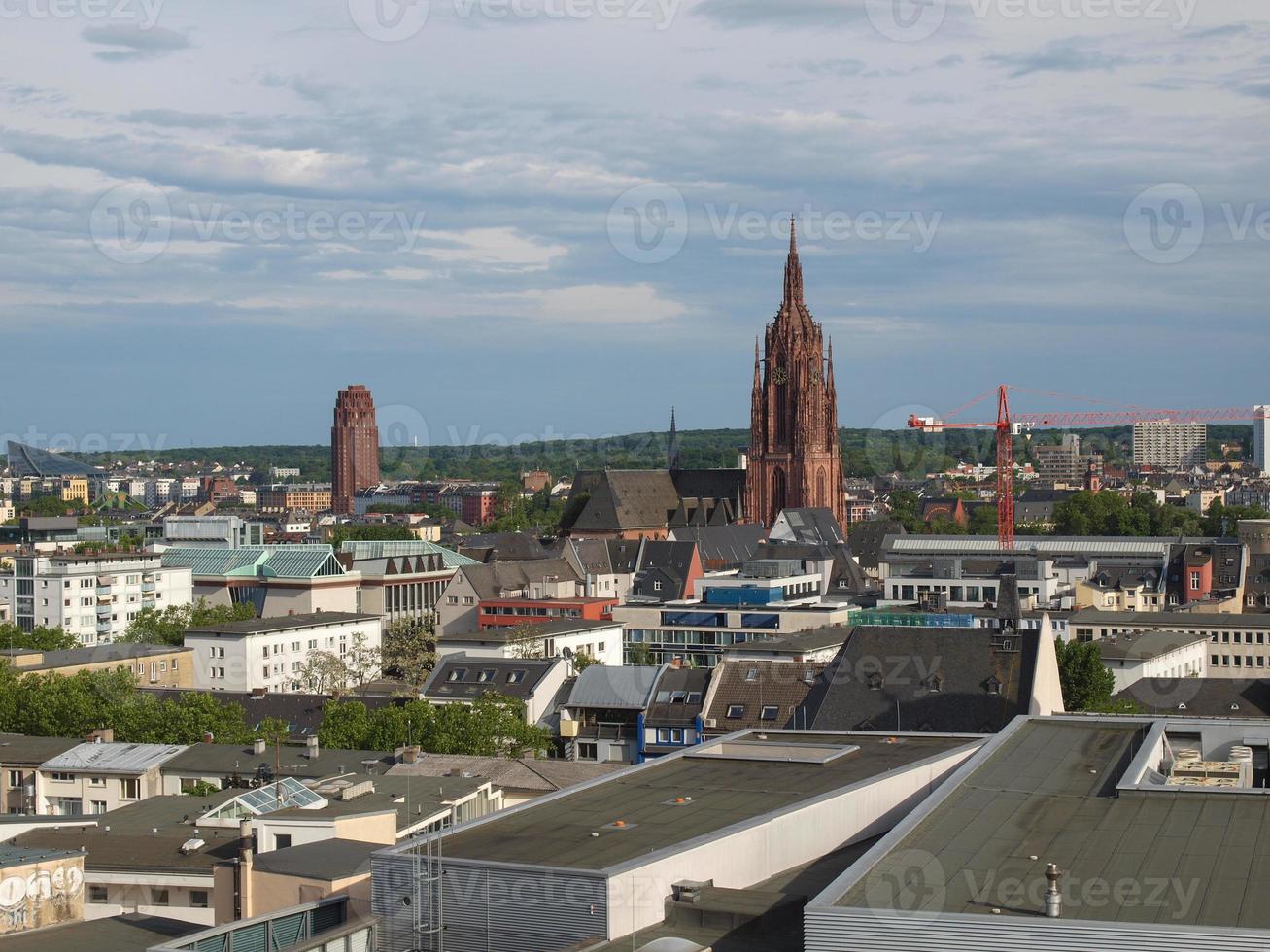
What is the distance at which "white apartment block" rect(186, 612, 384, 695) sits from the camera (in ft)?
270

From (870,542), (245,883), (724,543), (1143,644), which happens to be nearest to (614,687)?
(1143,644)

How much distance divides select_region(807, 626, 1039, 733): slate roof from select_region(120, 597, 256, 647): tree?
145 ft

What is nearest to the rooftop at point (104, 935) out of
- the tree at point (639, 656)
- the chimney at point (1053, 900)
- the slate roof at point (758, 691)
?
the chimney at point (1053, 900)

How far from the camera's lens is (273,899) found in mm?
25828

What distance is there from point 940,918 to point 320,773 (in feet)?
95.1

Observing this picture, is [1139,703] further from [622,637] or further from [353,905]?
[353,905]

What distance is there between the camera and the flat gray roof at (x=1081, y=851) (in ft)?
64.0

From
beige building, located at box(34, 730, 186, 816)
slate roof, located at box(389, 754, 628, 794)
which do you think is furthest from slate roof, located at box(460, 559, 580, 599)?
slate roof, located at box(389, 754, 628, 794)

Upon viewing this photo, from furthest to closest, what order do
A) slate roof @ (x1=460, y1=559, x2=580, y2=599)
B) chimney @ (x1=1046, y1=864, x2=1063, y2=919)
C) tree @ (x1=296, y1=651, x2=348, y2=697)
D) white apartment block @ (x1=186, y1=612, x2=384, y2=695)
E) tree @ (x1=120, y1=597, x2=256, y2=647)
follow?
slate roof @ (x1=460, y1=559, x2=580, y2=599), tree @ (x1=120, y1=597, x2=256, y2=647), white apartment block @ (x1=186, y1=612, x2=384, y2=695), tree @ (x1=296, y1=651, x2=348, y2=697), chimney @ (x1=1046, y1=864, x2=1063, y2=919)

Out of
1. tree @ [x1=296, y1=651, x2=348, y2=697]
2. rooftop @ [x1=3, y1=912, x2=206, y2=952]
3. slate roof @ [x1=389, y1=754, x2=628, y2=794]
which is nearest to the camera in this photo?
rooftop @ [x1=3, y1=912, x2=206, y2=952]

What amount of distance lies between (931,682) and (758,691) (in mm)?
8009

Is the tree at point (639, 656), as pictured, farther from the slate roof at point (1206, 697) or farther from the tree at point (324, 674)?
the slate roof at point (1206, 697)

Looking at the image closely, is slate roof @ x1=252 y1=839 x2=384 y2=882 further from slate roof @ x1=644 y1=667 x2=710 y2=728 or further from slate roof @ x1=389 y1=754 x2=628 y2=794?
slate roof @ x1=644 y1=667 x2=710 y2=728

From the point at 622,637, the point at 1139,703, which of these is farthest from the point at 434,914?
the point at 622,637
